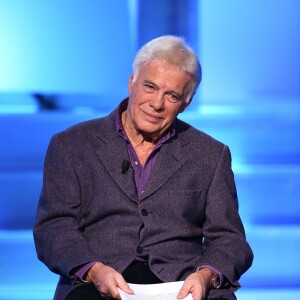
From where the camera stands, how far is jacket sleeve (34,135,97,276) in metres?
2.22

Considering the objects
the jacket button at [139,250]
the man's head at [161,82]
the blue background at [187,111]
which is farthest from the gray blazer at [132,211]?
the blue background at [187,111]

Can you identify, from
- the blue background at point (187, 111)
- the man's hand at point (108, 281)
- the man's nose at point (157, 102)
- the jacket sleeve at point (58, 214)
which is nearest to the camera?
the man's hand at point (108, 281)

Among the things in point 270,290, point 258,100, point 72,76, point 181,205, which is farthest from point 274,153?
point 181,205

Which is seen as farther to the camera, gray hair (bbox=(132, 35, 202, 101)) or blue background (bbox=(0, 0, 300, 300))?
blue background (bbox=(0, 0, 300, 300))

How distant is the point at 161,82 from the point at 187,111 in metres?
1.13

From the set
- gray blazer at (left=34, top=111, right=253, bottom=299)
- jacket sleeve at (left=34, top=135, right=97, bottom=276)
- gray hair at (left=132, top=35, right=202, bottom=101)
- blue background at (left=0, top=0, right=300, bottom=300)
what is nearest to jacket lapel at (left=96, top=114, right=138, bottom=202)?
gray blazer at (left=34, top=111, right=253, bottom=299)

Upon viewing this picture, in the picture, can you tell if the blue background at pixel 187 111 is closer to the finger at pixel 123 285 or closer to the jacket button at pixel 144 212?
the jacket button at pixel 144 212

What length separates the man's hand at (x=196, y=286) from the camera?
2102 mm

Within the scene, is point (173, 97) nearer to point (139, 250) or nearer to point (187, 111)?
point (139, 250)

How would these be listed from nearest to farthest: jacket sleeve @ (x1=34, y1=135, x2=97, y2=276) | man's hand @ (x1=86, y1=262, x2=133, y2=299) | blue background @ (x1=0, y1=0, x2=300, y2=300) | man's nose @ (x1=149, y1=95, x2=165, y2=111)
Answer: man's hand @ (x1=86, y1=262, x2=133, y2=299) → jacket sleeve @ (x1=34, y1=135, x2=97, y2=276) → man's nose @ (x1=149, y1=95, x2=165, y2=111) → blue background @ (x1=0, y1=0, x2=300, y2=300)

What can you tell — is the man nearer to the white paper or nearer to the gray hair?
the gray hair

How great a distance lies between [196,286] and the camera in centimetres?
212

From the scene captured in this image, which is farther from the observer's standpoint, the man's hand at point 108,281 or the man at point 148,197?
the man at point 148,197

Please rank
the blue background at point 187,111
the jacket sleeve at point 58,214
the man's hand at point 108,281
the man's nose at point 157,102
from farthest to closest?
the blue background at point 187,111 < the man's nose at point 157,102 < the jacket sleeve at point 58,214 < the man's hand at point 108,281
